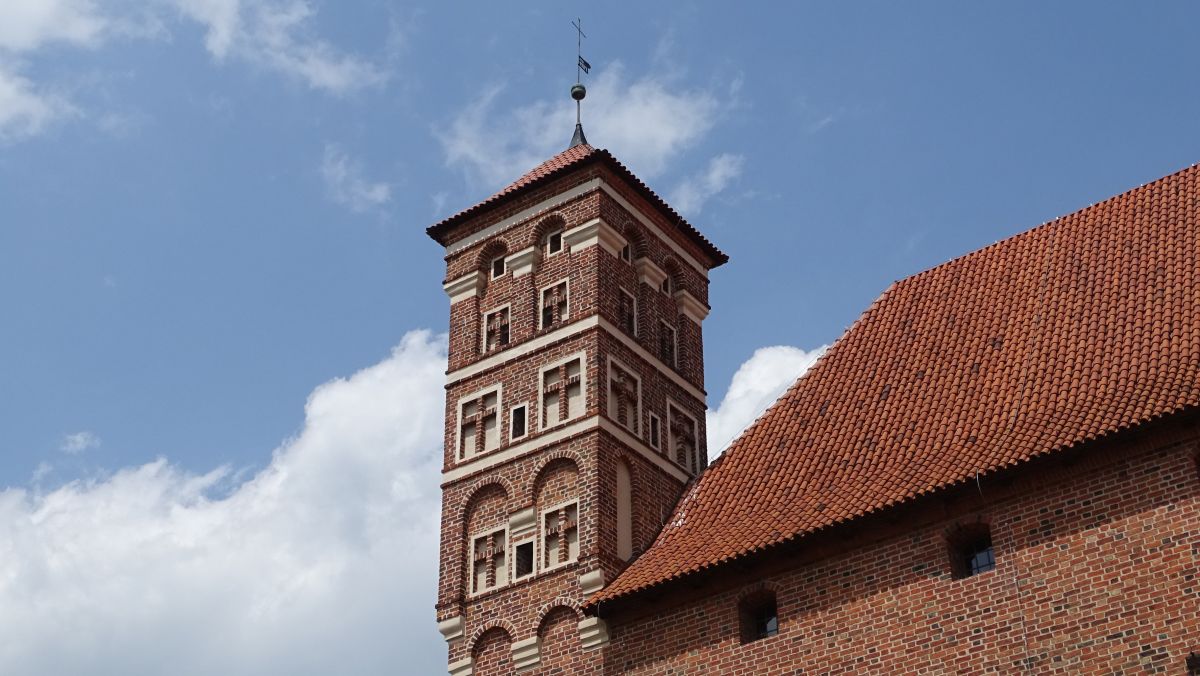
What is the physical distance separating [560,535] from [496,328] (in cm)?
387

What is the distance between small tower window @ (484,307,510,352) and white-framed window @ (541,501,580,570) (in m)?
3.12

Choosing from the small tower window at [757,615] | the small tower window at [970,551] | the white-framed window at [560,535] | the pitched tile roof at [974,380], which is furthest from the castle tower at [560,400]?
the small tower window at [970,551]

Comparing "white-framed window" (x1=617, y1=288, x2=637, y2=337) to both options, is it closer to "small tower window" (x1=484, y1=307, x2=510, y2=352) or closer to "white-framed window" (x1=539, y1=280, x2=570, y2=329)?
"white-framed window" (x1=539, y1=280, x2=570, y2=329)

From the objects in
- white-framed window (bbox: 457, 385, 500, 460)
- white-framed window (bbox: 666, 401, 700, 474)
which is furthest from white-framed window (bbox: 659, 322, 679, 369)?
white-framed window (bbox: 457, 385, 500, 460)

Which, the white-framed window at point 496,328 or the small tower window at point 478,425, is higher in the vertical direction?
the white-framed window at point 496,328

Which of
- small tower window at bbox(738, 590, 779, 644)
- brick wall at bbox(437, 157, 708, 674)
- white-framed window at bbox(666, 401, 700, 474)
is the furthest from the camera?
white-framed window at bbox(666, 401, 700, 474)

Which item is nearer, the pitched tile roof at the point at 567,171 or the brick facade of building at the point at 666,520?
the brick facade of building at the point at 666,520

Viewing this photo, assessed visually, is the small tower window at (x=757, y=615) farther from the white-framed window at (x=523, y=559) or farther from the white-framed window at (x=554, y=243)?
the white-framed window at (x=554, y=243)

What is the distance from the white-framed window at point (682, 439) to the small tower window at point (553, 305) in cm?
190

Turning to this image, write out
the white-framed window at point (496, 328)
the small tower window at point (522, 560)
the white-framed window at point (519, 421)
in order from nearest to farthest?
the small tower window at point (522, 560), the white-framed window at point (519, 421), the white-framed window at point (496, 328)

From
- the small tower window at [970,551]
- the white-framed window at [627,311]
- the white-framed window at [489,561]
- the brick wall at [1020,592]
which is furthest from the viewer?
the white-framed window at [627,311]

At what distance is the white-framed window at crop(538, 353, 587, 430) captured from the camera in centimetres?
2245

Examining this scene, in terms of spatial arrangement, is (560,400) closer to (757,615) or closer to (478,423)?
(478,423)

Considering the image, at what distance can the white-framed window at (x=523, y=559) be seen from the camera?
21547 millimetres
